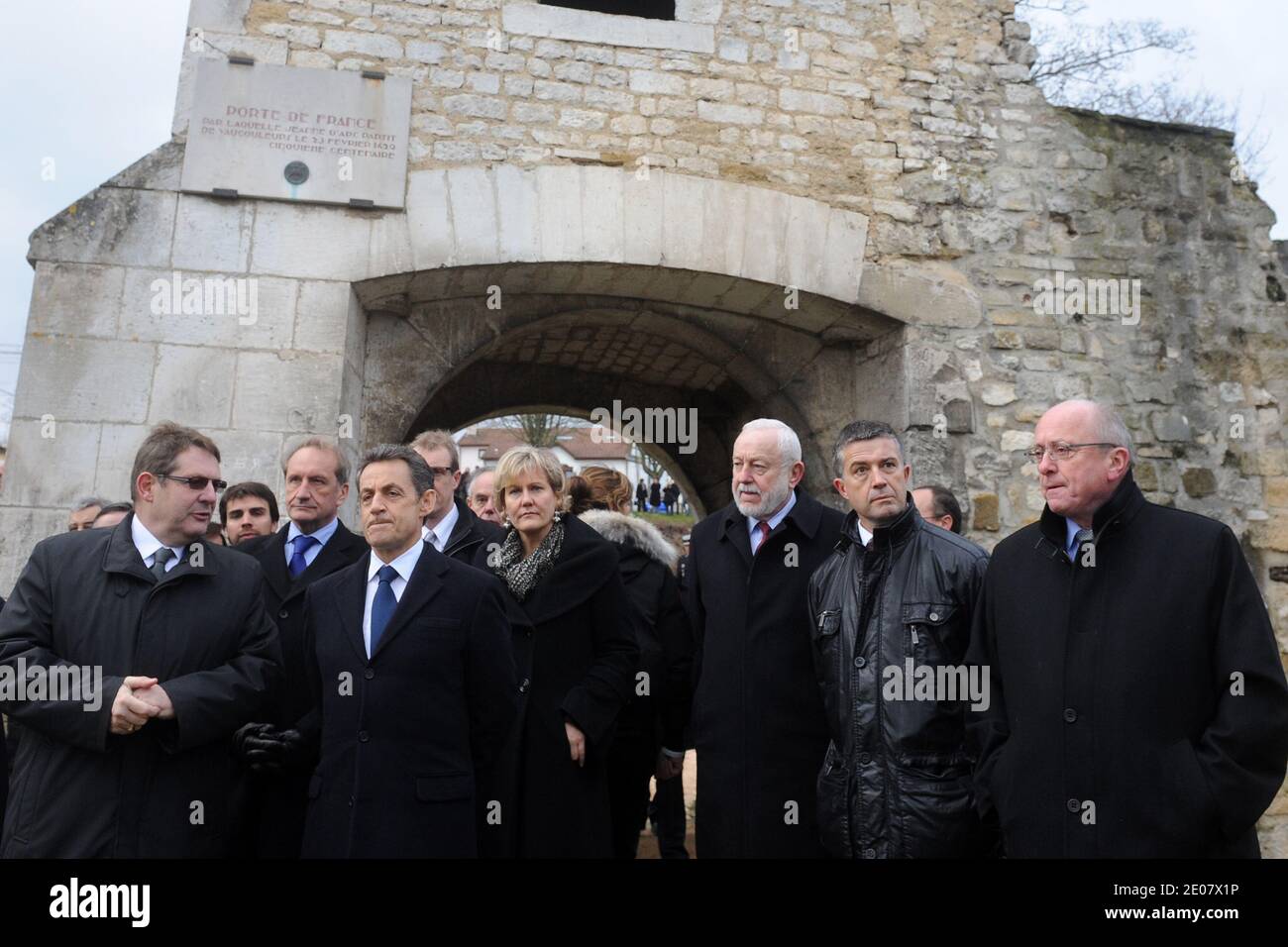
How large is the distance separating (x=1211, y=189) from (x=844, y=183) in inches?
91.5

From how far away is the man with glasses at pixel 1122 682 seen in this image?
Answer: 2.17 metres

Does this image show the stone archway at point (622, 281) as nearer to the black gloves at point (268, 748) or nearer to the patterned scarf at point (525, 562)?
the patterned scarf at point (525, 562)

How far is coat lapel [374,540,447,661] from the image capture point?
2.46m

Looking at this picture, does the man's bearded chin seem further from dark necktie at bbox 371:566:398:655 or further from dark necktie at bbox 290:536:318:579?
Result: dark necktie at bbox 290:536:318:579

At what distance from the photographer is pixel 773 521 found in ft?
10.5

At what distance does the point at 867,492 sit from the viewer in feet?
9.40

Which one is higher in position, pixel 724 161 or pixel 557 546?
pixel 724 161

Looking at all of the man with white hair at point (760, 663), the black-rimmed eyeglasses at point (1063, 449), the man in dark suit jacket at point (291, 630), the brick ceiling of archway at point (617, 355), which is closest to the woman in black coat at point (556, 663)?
the man with white hair at point (760, 663)

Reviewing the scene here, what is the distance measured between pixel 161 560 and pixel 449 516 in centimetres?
107

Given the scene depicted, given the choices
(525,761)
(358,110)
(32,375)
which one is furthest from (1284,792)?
(32,375)

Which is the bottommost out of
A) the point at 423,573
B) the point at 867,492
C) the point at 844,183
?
the point at 423,573
